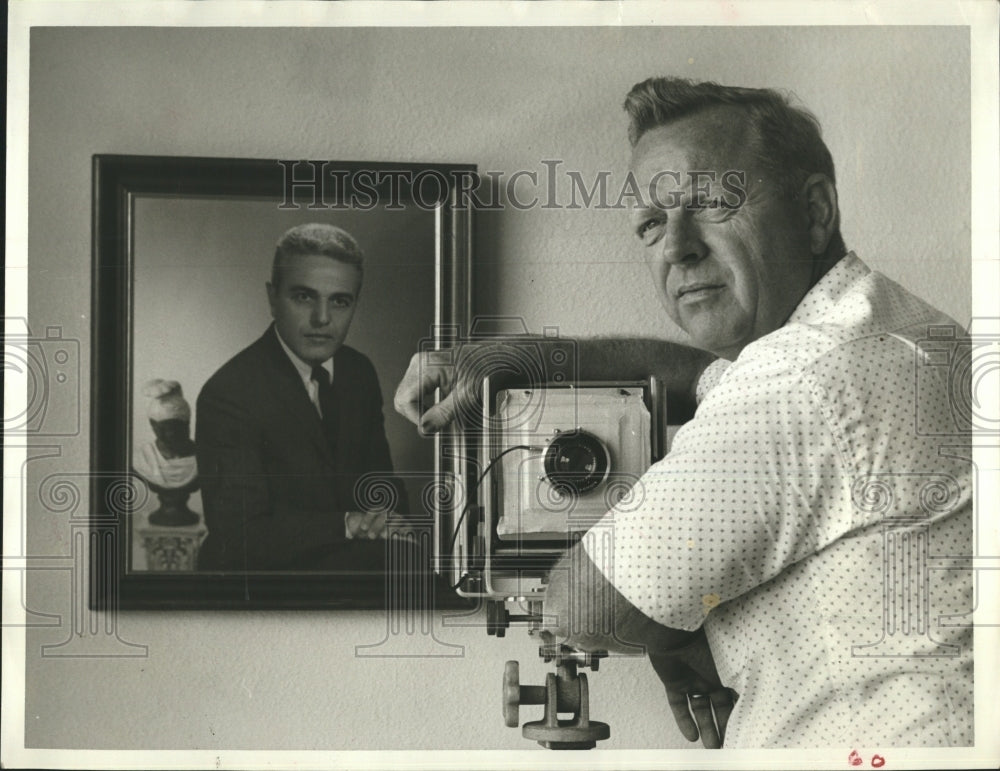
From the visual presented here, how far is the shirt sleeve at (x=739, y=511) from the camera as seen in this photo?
1243 millimetres

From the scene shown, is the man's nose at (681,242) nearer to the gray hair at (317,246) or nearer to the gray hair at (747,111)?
the gray hair at (747,111)

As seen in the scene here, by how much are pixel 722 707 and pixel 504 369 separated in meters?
0.50

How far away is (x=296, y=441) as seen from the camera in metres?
1.38

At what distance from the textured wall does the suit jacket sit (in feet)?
0.30

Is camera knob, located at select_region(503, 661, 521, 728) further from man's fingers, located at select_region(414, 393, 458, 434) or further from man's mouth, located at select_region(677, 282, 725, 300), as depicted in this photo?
man's mouth, located at select_region(677, 282, 725, 300)

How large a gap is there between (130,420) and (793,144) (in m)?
0.92

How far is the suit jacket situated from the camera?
54.0 inches

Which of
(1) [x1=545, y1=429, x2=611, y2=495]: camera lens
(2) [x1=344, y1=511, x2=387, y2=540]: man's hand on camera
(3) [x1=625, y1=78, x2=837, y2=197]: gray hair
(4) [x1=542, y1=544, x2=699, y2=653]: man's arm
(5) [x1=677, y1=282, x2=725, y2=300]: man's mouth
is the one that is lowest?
(4) [x1=542, y1=544, x2=699, y2=653]: man's arm

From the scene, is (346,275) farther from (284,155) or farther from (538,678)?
(538,678)

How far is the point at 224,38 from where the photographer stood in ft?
4.58

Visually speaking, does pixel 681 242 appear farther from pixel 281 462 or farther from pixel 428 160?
pixel 281 462

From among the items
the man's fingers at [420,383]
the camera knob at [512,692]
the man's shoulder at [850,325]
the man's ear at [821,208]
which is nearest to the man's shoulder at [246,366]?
the man's fingers at [420,383]

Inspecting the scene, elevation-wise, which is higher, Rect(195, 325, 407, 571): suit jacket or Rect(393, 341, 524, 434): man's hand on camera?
Rect(393, 341, 524, 434): man's hand on camera

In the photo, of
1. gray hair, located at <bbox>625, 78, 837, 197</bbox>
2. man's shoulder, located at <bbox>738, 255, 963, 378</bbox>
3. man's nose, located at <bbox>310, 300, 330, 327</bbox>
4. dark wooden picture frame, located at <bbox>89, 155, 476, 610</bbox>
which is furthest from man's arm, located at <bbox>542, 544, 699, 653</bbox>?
gray hair, located at <bbox>625, 78, 837, 197</bbox>
